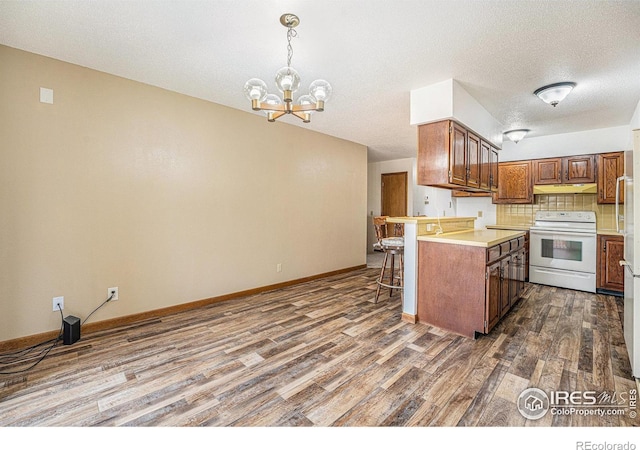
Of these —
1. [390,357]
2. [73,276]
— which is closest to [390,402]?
[390,357]

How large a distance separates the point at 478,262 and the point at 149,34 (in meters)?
3.30

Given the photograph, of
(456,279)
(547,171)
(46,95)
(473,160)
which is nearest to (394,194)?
(547,171)

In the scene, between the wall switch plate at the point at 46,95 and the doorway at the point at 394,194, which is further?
the doorway at the point at 394,194

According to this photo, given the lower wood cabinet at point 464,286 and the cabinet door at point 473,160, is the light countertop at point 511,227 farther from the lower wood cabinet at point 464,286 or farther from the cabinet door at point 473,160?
the lower wood cabinet at point 464,286

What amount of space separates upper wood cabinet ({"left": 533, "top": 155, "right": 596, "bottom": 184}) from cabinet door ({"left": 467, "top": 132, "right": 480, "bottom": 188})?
1855 millimetres

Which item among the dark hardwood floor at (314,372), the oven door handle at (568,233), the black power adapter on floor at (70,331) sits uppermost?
the oven door handle at (568,233)

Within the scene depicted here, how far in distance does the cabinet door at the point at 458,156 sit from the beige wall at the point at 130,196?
7.67 feet

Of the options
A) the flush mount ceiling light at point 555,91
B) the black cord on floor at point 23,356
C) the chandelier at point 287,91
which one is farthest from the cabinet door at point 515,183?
the black cord on floor at point 23,356

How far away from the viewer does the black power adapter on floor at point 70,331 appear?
2520mm

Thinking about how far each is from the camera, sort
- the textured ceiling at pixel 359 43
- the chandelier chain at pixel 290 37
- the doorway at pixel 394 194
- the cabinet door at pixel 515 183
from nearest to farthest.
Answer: the textured ceiling at pixel 359 43, the chandelier chain at pixel 290 37, the cabinet door at pixel 515 183, the doorway at pixel 394 194

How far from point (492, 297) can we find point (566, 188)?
3.08 metres

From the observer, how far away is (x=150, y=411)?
1.73 metres

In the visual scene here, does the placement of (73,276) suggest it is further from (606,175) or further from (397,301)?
(606,175)
